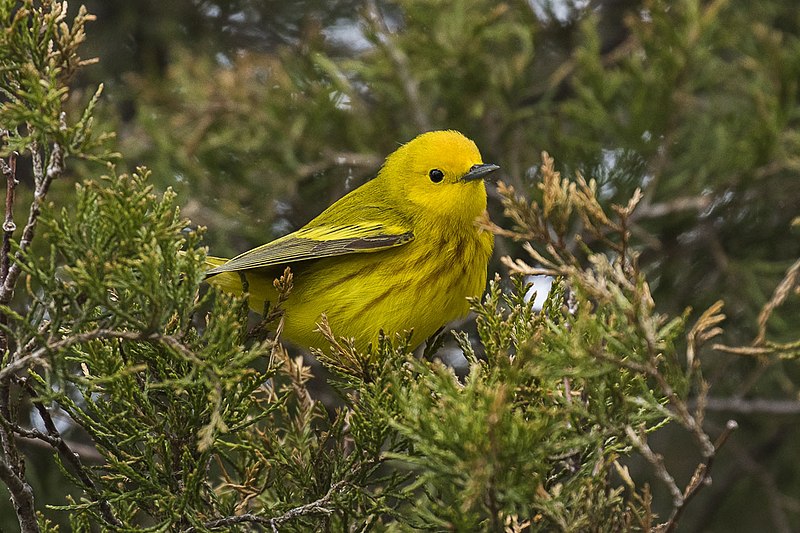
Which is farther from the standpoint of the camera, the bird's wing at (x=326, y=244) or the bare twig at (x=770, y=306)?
the bird's wing at (x=326, y=244)

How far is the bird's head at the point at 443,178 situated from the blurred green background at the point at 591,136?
80 cm

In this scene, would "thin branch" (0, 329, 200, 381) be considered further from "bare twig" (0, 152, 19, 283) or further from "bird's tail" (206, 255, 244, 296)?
"bird's tail" (206, 255, 244, 296)

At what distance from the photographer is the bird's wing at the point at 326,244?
10.6 feet

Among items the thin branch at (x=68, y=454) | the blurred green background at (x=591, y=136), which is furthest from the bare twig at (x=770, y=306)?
the blurred green background at (x=591, y=136)

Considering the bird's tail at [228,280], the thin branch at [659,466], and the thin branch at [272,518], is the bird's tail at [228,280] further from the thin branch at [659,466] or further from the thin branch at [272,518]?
the thin branch at [659,466]

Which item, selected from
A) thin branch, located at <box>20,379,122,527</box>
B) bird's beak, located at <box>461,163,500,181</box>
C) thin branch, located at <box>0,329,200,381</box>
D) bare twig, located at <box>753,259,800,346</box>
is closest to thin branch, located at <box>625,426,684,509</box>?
bare twig, located at <box>753,259,800,346</box>

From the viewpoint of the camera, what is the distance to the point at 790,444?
5.36 meters

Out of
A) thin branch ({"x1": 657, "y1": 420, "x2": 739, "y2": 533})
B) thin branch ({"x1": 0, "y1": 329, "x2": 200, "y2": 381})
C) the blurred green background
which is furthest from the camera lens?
the blurred green background

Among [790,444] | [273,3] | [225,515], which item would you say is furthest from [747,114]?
[225,515]

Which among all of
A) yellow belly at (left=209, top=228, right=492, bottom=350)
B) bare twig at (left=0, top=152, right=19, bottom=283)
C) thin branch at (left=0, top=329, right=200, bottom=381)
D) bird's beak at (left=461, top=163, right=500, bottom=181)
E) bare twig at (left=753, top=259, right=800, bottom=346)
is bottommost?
bare twig at (left=753, top=259, right=800, bottom=346)

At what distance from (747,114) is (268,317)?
333 centimetres

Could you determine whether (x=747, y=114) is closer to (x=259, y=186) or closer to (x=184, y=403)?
(x=259, y=186)

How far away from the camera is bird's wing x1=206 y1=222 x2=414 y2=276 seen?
3.25 metres

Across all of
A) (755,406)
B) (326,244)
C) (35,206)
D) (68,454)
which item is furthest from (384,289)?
(755,406)
